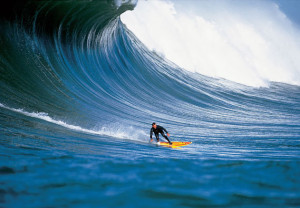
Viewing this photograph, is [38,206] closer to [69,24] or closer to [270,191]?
[270,191]

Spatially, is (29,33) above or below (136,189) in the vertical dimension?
above

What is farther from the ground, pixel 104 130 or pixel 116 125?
pixel 116 125

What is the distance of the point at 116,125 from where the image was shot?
786 centimetres

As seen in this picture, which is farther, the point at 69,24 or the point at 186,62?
the point at 186,62

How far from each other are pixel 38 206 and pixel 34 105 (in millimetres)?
5489

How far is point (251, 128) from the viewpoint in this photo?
8.91 metres

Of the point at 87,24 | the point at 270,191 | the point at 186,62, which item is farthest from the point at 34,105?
the point at 186,62

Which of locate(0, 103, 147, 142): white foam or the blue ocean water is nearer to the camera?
the blue ocean water

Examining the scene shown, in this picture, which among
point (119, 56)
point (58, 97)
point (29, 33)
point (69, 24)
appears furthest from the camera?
point (119, 56)

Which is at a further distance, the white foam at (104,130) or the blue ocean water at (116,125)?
the white foam at (104,130)

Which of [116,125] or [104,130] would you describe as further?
[116,125]

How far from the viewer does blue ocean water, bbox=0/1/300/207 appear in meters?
2.51

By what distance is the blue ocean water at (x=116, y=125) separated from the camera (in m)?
2.51

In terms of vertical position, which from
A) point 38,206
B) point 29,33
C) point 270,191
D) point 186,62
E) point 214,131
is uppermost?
point 186,62
